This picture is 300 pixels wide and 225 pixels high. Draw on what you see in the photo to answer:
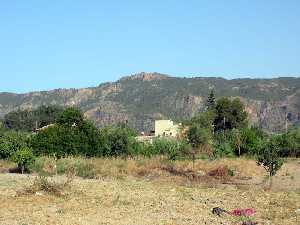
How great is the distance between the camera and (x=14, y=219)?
1512 centimetres

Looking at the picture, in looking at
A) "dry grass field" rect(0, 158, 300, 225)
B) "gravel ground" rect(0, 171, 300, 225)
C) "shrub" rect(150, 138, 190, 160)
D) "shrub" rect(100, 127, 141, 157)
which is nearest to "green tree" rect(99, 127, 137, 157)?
"shrub" rect(100, 127, 141, 157)

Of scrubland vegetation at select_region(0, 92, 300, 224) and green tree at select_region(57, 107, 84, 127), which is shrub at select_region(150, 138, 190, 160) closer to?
scrubland vegetation at select_region(0, 92, 300, 224)

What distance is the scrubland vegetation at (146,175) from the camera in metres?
17.0

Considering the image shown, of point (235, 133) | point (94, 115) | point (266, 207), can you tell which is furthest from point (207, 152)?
point (94, 115)

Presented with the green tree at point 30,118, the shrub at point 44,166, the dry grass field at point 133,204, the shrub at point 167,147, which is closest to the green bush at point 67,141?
the shrub at point 44,166

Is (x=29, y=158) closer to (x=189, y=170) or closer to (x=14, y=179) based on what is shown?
(x=14, y=179)

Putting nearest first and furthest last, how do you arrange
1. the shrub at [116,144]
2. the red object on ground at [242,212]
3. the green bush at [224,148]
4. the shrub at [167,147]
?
the red object on ground at [242,212] < the shrub at [116,144] < the shrub at [167,147] < the green bush at [224,148]

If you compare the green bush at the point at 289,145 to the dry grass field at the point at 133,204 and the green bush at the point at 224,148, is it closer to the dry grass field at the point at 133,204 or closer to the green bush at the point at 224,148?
the green bush at the point at 224,148

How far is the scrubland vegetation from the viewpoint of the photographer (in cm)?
1703

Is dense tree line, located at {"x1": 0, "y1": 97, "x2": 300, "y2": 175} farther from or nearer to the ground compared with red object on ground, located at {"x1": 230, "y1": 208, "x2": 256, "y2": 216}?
farther from the ground

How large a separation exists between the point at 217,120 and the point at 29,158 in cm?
5345

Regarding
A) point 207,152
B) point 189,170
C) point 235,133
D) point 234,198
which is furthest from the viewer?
point 235,133

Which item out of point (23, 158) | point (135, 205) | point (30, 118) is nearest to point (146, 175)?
point (23, 158)

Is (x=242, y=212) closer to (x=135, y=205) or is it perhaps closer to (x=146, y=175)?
(x=135, y=205)
